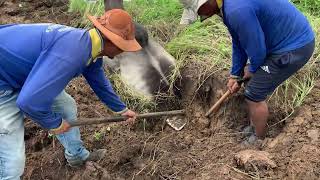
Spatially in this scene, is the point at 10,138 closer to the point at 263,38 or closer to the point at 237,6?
the point at 237,6

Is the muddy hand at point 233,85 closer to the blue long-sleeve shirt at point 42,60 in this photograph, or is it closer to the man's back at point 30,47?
the blue long-sleeve shirt at point 42,60

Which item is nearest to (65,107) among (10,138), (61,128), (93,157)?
(61,128)

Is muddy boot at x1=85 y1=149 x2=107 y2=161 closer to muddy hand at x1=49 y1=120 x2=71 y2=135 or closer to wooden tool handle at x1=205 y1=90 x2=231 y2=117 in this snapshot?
muddy hand at x1=49 y1=120 x2=71 y2=135

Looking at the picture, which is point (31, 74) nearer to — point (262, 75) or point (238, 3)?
point (238, 3)

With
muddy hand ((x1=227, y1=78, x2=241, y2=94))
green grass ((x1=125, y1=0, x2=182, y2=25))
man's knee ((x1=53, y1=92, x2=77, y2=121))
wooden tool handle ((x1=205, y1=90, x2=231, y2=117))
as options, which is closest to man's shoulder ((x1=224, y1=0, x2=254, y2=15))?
muddy hand ((x1=227, y1=78, x2=241, y2=94))

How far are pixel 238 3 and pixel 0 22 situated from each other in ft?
15.2

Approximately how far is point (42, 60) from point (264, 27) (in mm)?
1717

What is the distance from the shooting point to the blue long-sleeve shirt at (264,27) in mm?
3430

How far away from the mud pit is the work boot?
0.17ft

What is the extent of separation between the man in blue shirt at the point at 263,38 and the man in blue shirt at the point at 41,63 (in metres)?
0.76

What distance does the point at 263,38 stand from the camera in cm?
356

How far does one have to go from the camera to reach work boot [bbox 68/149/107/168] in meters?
4.13

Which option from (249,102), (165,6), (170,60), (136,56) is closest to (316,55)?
(249,102)

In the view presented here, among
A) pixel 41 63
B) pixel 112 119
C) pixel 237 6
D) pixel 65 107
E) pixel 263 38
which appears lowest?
pixel 112 119
